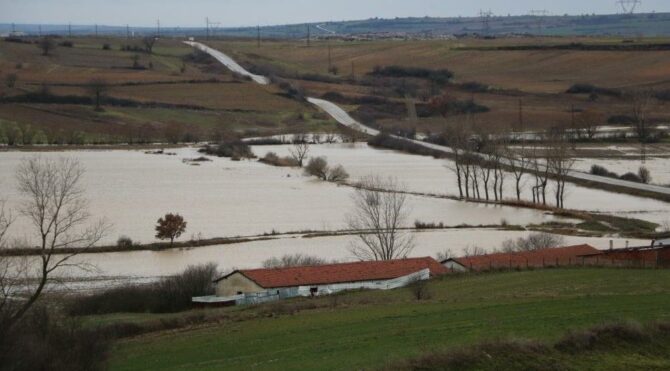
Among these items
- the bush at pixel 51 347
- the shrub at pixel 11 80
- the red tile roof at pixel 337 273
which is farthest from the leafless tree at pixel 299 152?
the bush at pixel 51 347

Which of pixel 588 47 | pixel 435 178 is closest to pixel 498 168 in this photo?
pixel 435 178

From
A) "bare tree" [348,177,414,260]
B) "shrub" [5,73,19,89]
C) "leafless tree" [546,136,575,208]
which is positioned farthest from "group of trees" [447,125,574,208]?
"shrub" [5,73,19,89]

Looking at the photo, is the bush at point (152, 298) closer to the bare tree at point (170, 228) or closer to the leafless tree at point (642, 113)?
the bare tree at point (170, 228)

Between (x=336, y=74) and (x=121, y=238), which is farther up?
(x=336, y=74)

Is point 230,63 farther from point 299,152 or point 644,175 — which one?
point 644,175

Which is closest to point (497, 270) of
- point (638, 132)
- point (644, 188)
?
point (644, 188)

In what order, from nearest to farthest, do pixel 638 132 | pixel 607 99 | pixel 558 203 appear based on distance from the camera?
pixel 558 203 → pixel 638 132 → pixel 607 99

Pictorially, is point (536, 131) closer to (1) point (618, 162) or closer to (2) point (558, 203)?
(1) point (618, 162)

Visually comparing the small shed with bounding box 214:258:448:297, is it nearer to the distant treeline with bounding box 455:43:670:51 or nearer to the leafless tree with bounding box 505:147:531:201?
the leafless tree with bounding box 505:147:531:201
